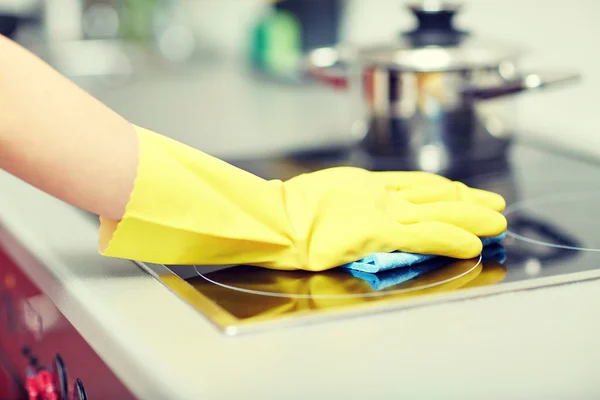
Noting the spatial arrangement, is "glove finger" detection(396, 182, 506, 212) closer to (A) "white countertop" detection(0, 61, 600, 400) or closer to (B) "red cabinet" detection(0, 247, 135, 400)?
(A) "white countertop" detection(0, 61, 600, 400)

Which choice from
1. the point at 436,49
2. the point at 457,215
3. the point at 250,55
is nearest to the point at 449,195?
the point at 457,215

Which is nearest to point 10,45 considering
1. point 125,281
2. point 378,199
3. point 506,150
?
point 125,281

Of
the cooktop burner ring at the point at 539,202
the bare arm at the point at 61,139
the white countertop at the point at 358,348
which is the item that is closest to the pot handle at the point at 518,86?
the cooktop burner ring at the point at 539,202

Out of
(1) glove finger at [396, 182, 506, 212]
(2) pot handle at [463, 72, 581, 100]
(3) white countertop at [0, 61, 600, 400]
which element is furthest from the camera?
(2) pot handle at [463, 72, 581, 100]

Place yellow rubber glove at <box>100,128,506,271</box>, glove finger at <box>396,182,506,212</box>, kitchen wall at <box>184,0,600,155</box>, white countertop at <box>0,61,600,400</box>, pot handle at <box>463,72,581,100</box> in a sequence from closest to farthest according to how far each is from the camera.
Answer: white countertop at <box>0,61,600,400</box> < yellow rubber glove at <box>100,128,506,271</box> < glove finger at <box>396,182,506,212</box> < pot handle at <box>463,72,581,100</box> < kitchen wall at <box>184,0,600,155</box>

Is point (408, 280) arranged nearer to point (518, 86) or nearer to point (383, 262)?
point (383, 262)

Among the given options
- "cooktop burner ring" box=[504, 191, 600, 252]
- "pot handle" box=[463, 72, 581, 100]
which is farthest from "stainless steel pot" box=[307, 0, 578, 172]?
"cooktop burner ring" box=[504, 191, 600, 252]

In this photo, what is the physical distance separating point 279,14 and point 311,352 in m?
1.18

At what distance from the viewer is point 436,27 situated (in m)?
0.92

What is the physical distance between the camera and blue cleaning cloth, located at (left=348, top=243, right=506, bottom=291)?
1.89 feet

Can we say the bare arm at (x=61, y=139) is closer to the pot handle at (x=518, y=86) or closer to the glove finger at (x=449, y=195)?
the glove finger at (x=449, y=195)

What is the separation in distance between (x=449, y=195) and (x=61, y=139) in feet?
1.00

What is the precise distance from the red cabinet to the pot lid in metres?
0.45

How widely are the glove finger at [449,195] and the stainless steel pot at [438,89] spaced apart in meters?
0.23
